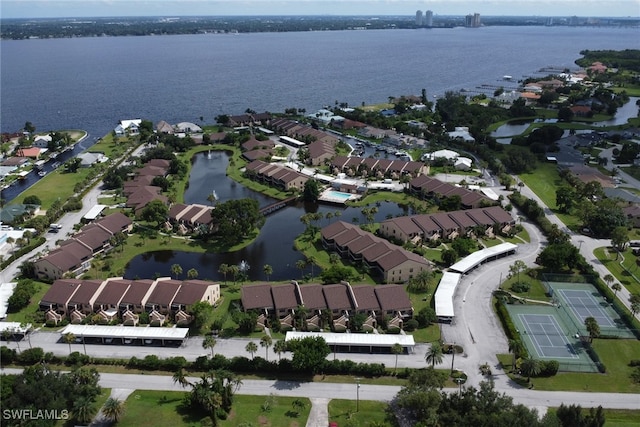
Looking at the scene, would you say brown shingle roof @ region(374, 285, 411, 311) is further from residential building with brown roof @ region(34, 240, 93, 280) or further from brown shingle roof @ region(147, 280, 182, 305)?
residential building with brown roof @ region(34, 240, 93, 280)

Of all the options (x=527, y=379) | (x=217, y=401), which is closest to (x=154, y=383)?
(x=217, y=401)

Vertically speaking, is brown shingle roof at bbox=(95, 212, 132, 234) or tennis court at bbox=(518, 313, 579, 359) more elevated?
brown shingle roof at bbox=(95, 212, 132, 234)

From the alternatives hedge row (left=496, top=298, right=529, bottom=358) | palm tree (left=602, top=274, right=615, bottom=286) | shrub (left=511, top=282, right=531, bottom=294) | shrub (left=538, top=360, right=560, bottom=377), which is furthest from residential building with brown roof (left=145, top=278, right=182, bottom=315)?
palm tree (left=602, top=274, right=615, bottom=286)

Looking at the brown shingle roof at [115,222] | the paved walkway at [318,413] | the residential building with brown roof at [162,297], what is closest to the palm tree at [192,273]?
the residential building with brown roof at [162,297]

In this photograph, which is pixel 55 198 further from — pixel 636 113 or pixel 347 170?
pixel 636 113

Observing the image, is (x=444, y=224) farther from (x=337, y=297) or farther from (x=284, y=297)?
(x=284, y=297)

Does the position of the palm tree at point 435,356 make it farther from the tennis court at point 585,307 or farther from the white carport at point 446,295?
the tennis court at point 585,307
